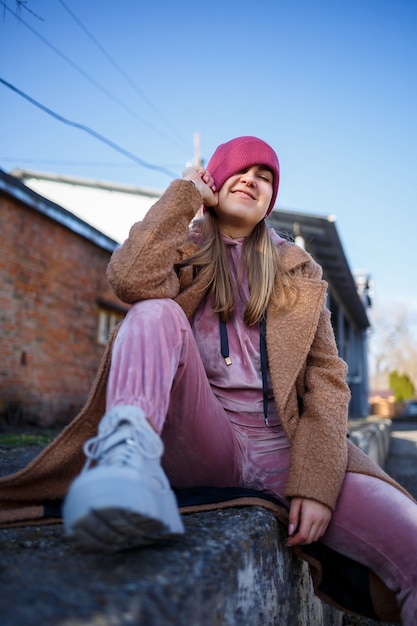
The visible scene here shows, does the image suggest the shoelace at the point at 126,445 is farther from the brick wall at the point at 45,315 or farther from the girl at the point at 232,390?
the brick wall at the point at 45,315

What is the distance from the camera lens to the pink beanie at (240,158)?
200 centimetres

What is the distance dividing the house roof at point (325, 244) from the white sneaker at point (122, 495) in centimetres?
636

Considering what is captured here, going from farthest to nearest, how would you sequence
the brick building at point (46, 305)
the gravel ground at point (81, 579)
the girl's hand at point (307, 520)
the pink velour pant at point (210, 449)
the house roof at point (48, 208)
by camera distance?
the brick building at point (46, 305), the house roof at point (48, 208), the girl's hand at point (307, 520), the pink velour pant at point (210, 449), the gravel ground at point (81, 579)

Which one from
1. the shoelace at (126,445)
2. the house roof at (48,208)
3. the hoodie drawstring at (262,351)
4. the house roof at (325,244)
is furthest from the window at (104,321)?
the shoelace at (126,445)

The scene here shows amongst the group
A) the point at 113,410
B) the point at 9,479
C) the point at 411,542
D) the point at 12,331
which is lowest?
the point at 411,542

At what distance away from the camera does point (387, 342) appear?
6188 centimetres

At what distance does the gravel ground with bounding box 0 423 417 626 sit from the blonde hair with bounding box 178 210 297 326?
72 cm

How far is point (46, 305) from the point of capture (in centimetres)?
850

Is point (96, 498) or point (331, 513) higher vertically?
point (96, 498)

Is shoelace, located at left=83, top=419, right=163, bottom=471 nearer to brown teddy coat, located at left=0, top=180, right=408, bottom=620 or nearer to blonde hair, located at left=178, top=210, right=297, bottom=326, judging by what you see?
brown teddy coat, located at left=0, top=180, right=408, bottom=620

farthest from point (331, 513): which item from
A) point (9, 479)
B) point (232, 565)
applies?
point (9, 479)

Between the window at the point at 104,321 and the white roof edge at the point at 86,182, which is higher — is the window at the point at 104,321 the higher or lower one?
the lower one

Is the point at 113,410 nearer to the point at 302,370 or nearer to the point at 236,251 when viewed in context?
the point at 302,370

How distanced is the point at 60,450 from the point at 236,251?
978 mm
